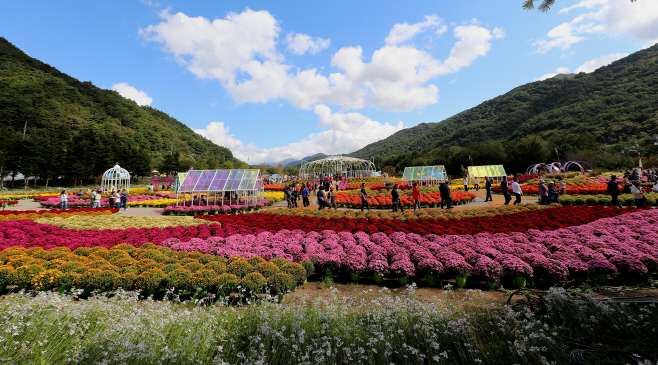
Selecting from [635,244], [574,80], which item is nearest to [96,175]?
[635,244]

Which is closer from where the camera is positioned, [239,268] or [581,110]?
[239,268]

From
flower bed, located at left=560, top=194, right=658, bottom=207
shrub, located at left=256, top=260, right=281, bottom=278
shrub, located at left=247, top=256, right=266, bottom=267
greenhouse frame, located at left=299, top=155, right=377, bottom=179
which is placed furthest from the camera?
greenhouse frame, located at left=299, top=155, right=377, bottom=179

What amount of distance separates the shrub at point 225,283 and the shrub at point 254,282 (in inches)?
5.4

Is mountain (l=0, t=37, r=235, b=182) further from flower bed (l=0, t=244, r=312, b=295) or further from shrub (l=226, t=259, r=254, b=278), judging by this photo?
shrub (l=226, t=259, r=254, b=278)

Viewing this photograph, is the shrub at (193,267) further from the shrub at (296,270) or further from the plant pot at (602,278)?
the plant pot at (602,278)

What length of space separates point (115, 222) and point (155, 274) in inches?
353

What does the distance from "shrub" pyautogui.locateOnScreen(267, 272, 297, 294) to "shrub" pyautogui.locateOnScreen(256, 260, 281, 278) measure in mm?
169

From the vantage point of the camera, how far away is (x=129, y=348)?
2582mm

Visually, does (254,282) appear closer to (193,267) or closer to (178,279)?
(178,279)

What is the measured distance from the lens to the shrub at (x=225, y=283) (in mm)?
4947

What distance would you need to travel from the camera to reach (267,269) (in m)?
5.43

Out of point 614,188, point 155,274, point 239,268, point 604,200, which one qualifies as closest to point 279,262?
point 239,268

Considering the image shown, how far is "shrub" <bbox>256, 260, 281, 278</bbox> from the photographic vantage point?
5.31m

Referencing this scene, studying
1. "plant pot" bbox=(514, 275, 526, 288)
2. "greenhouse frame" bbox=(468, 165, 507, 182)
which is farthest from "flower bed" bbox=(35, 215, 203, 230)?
"greenhouse frame" bbox=(468, 165, 507, 182)
